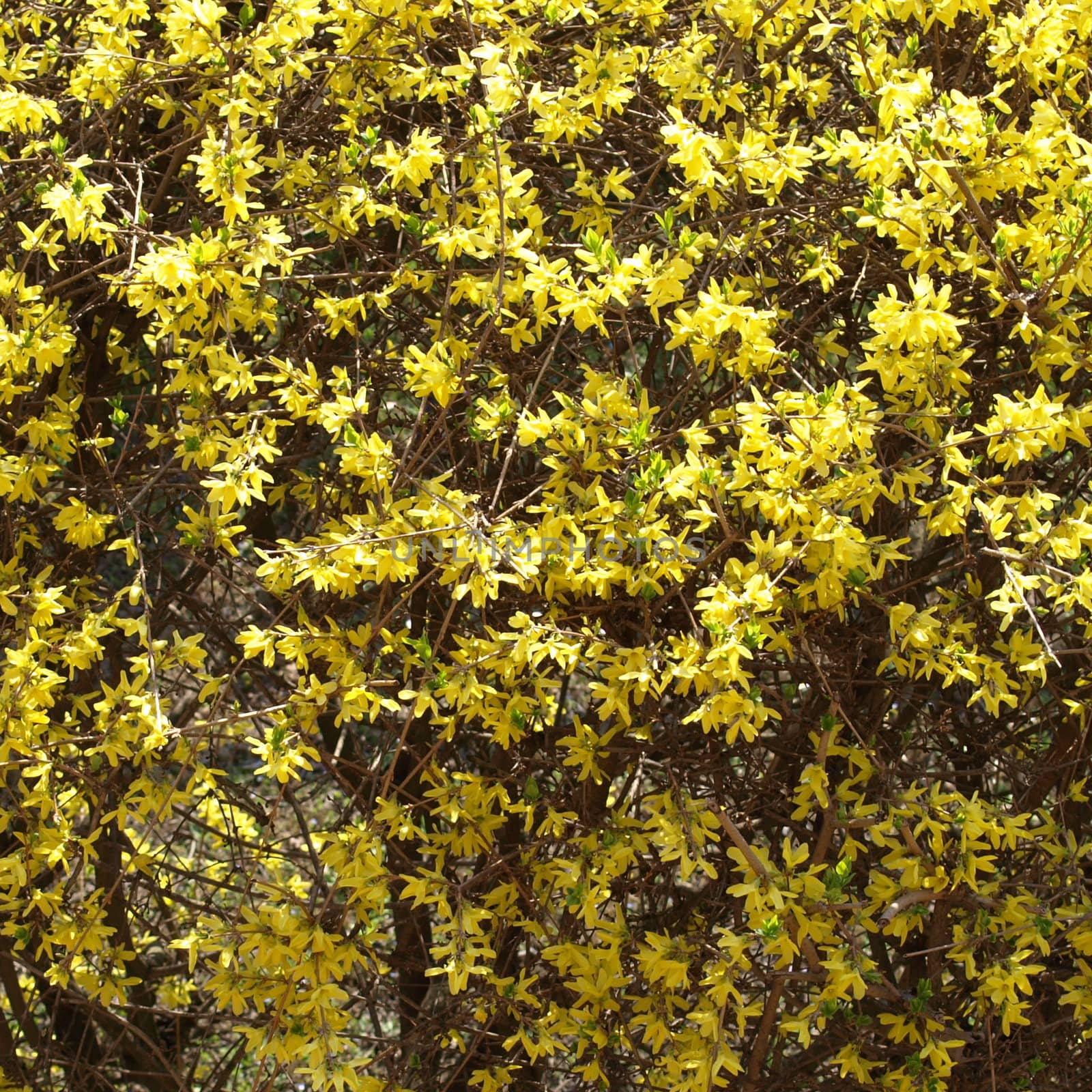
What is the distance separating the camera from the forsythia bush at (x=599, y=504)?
223 centimetres

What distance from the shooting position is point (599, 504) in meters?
2.21

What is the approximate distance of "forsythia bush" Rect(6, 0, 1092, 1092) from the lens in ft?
7.32

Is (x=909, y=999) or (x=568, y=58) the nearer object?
(x=909, y=999)

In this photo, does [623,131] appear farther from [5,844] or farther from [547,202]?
[5,844]

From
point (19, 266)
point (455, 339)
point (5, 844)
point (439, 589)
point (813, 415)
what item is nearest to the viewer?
point (813, 415)

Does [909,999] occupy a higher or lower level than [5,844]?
higher

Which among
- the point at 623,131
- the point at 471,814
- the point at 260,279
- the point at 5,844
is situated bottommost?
the point at 5,844

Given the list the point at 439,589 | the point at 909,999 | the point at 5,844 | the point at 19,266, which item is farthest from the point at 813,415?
the point at 5,844

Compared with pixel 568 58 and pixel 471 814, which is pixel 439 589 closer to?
pixel 471 814

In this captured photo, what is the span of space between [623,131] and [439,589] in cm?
101

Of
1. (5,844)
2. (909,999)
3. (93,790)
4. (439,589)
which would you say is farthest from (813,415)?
(5,844)

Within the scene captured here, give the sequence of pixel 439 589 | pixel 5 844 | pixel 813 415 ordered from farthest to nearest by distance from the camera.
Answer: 1. pixel 5 844
2. pixel 439 589
3. pixel 813 415

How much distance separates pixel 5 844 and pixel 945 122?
8.47 ft

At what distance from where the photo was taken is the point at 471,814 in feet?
7.88
